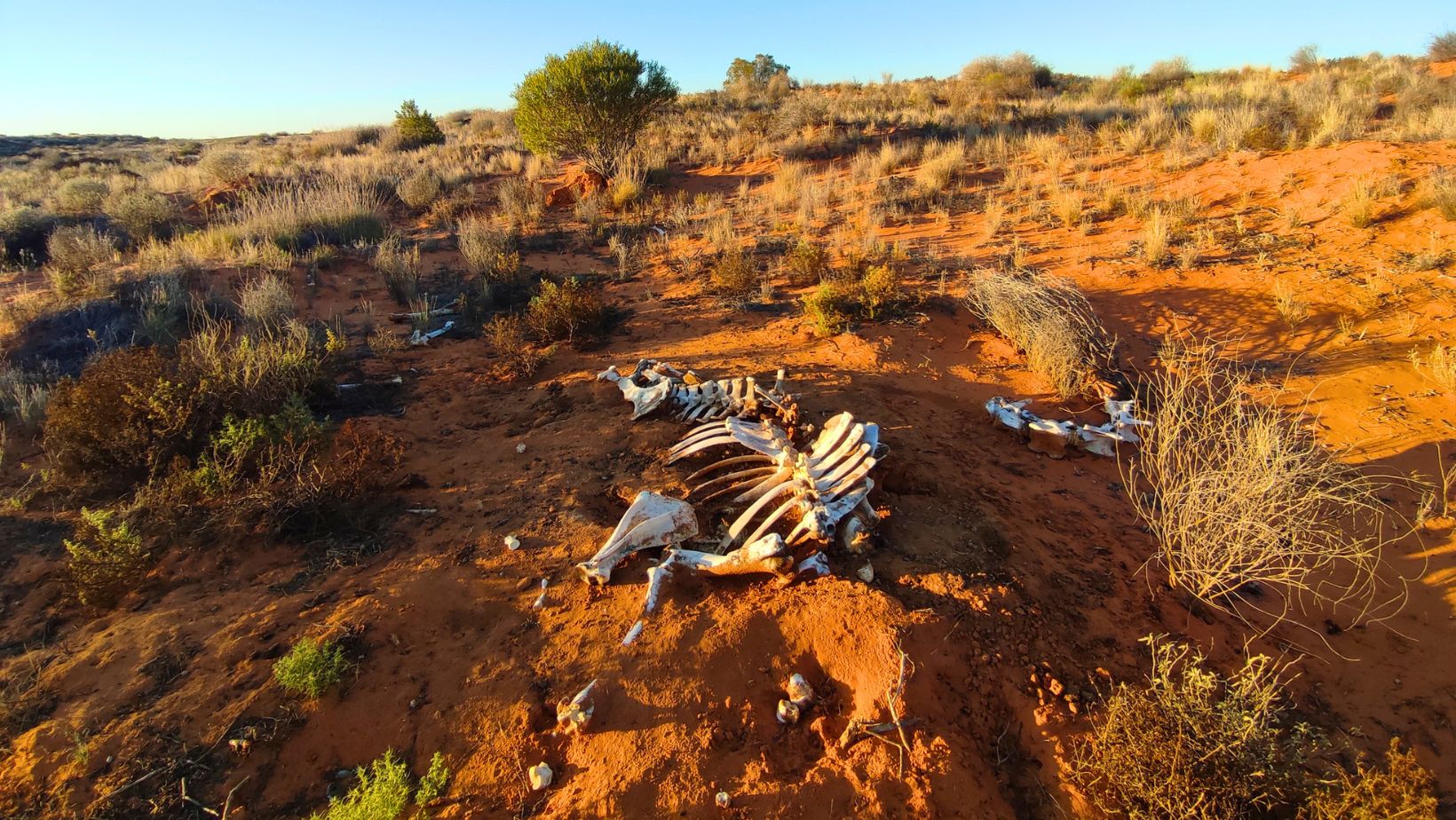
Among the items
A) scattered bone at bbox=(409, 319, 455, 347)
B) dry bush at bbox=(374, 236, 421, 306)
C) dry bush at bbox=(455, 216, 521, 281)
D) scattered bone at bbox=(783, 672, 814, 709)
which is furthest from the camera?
dry bush at bbox=(455, 216, 521, 281)

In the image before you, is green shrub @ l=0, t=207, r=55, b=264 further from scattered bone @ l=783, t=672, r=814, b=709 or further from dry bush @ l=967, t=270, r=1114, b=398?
dry bush @ l=967, t=270, r=1114, b=398

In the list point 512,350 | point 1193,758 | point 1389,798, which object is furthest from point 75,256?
point 1389,798

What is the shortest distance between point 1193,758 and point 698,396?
360cm

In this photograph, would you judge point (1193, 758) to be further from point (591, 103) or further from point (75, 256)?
point (591, 103)

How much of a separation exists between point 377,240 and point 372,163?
6644 mm

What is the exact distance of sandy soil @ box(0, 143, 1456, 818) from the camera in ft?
7.81

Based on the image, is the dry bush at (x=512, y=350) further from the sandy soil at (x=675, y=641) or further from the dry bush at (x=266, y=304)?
the dry bush at (x=266, y=304)

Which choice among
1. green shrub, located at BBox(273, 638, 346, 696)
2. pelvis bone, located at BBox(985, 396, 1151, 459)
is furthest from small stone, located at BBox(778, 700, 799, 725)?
pelvis bone, located at BBox(985, 396, 1151, 459)

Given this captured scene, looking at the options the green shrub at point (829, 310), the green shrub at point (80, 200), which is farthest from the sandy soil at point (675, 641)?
the green shrub at point (80, 200)

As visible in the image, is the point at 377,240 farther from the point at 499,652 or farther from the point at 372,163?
the point at 499,652

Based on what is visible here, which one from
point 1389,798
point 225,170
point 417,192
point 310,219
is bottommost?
point 1389,798

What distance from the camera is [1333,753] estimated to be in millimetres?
2443

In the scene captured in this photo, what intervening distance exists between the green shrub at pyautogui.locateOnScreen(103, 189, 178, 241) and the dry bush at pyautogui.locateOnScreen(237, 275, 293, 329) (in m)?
4.72

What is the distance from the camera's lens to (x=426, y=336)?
7.48 m
